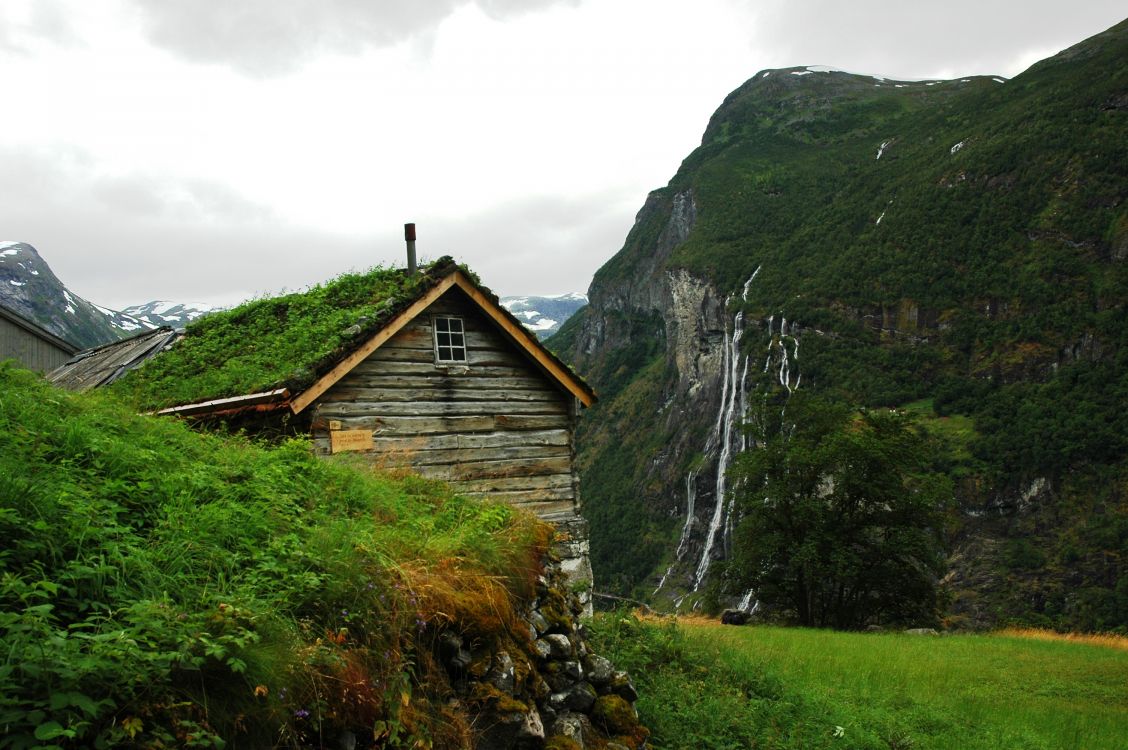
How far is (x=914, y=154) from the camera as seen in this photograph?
159m

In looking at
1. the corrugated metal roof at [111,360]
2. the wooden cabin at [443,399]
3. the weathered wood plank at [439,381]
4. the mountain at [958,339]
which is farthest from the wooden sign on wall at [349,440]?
the mountain at [958,339]

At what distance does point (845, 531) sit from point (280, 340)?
22.8m

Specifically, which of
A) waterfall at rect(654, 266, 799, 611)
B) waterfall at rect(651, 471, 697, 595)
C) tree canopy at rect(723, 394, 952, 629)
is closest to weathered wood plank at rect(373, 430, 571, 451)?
tree canopy at rect(723, 394, 952, 629)

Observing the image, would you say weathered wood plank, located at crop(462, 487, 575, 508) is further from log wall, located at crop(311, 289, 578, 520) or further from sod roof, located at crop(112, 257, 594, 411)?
sod roof, located at crop(112, 257, 594, 411)

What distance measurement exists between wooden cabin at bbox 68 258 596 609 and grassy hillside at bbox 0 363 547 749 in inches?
237

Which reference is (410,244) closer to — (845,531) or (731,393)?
(845,531)

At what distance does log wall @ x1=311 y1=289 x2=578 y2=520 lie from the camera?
1359 centimetres

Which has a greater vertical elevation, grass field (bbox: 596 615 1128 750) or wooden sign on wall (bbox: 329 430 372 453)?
wooden sign on wall (bbox: 329 430 372 453)

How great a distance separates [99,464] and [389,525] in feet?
7.00

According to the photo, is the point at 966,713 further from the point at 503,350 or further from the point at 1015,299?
the point at 1015,299

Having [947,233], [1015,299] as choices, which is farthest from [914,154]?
[1015,299]

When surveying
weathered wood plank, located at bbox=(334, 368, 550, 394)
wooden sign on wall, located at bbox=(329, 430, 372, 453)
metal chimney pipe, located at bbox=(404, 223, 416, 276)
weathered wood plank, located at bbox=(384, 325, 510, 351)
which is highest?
metal chimney pipe, located at bbox=(404, 223, 416, 276)

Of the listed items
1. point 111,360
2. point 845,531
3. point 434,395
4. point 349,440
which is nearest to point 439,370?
point 434,395

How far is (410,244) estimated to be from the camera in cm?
1520
